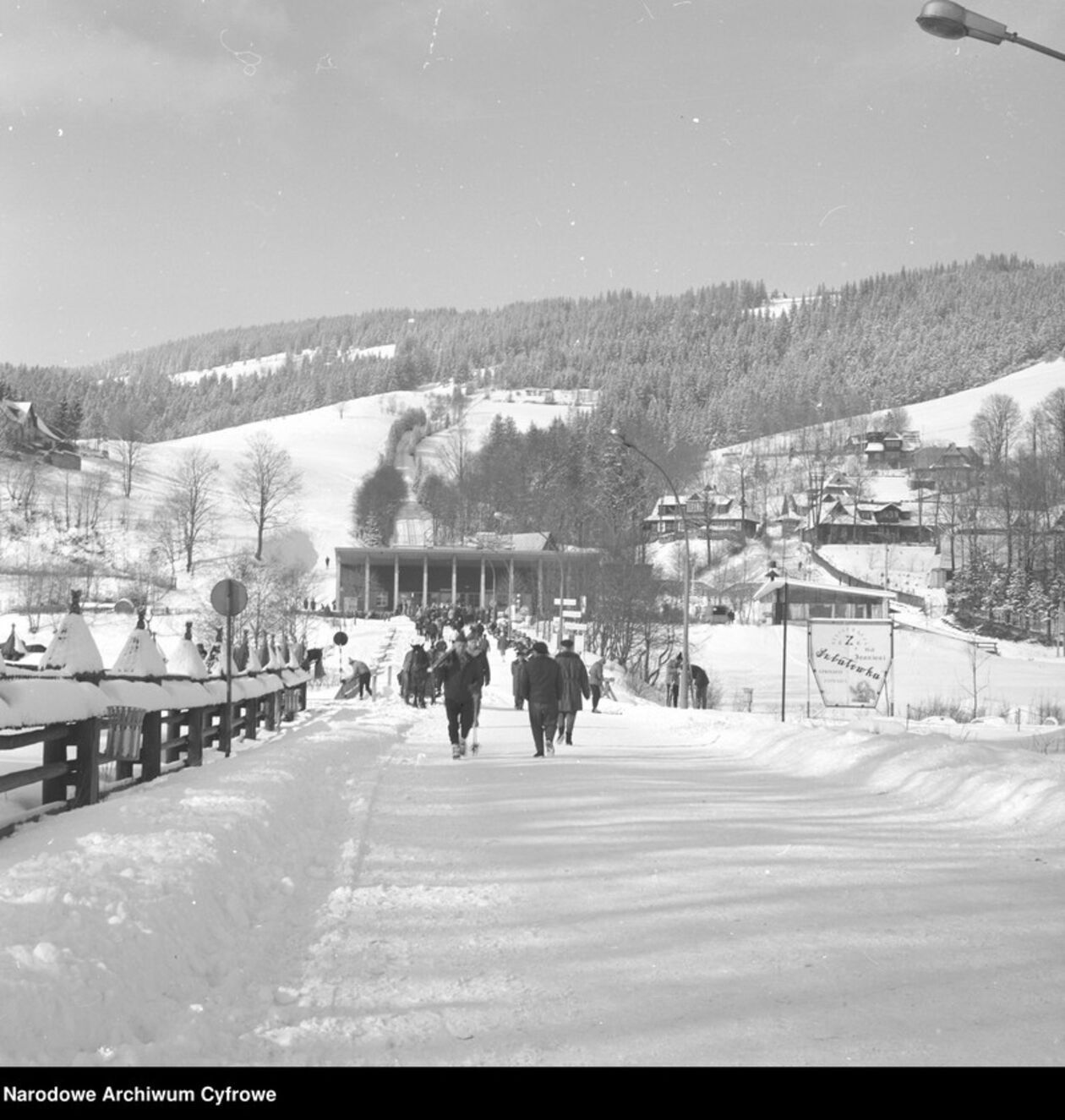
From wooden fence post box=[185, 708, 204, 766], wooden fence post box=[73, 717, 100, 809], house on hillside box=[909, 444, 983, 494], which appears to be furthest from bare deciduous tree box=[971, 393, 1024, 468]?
wooden fence post box=[73, 717, 100, 809]

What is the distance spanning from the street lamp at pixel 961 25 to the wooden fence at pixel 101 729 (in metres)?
8.58

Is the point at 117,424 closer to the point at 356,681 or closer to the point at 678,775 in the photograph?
the point at 356,681

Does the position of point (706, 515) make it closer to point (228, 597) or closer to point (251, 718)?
point (251, 718)

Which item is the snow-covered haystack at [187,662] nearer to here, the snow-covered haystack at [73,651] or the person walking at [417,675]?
the snow-covered haystack at [73,651]

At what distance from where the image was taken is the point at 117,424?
176125mm

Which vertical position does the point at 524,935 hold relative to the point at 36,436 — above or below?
below

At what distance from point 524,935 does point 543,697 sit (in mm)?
9892

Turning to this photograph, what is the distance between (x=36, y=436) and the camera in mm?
133875

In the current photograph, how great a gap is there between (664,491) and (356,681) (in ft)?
364

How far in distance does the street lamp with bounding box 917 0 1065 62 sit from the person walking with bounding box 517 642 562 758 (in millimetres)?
9460

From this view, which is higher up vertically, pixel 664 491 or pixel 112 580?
pixel 664 491

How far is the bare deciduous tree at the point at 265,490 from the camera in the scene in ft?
406

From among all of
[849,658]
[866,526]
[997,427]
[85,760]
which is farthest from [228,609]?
[997,427]

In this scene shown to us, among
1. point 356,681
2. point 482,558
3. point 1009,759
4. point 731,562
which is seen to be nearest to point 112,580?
point 482,558
